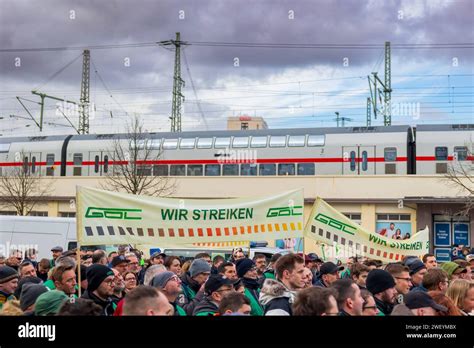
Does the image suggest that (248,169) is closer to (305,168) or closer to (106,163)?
(305,168)

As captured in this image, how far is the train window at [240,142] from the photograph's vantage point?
31109mm

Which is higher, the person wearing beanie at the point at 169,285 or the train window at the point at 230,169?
the train window at the point at 230,169

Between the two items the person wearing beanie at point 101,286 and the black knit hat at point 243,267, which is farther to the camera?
the black knit hat at point 243,267

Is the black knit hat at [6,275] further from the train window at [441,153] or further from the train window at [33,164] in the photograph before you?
the train window at [33,164]

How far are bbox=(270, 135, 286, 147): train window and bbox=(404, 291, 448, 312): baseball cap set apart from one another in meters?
25.0

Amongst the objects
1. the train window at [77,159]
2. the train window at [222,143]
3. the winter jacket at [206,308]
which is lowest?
the winter jacket at [206,308]

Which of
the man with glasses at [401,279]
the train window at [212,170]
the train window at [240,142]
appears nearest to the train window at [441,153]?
the train window at [240,142]

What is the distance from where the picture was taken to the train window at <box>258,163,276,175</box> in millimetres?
30616

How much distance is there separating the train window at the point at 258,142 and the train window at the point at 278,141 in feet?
1.08

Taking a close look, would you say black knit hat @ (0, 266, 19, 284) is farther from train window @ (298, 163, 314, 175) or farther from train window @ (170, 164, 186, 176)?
train window @ (170, 164, 186, 176)

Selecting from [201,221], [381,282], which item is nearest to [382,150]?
[201,221]

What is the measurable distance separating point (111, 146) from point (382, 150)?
543 inches
